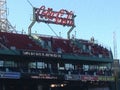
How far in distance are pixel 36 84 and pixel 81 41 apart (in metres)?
16.6

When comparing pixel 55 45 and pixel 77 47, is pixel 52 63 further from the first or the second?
pixel 77 47

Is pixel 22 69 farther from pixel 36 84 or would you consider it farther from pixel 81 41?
pixel 81 41

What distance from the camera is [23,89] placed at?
80.9 meters

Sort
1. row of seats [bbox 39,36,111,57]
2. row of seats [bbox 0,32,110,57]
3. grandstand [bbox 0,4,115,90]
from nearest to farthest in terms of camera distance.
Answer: grandstand [bbox 0,4,115,90]
row of seats [bbox 0,32,110,57]
row of seats [bbox 39,36,111,57]

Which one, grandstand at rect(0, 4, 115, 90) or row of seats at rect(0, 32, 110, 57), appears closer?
grandstand at rect(0, 4, 115, 90)

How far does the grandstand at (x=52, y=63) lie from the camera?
246 ft

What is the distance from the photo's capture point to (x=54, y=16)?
8756 centimetres

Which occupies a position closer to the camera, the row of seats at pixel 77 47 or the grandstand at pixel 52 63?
the grandstand at pixel 52 63

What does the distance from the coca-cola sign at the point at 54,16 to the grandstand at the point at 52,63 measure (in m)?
0.77

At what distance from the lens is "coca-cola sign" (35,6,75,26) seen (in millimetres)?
85375

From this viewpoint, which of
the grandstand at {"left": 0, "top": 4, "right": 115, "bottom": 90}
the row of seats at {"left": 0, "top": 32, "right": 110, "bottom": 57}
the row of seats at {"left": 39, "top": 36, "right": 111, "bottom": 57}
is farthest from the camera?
the row of seats at {"left": 39, "top": 36, "right": 111, "bottom": 57}

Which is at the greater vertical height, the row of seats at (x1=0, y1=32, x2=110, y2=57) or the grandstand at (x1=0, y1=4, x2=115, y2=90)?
the row of seats at (x1=0, y1=32, x2=110, y2=57)

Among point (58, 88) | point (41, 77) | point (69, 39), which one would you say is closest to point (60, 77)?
point (41, 77)

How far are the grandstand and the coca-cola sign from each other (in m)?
0.77
